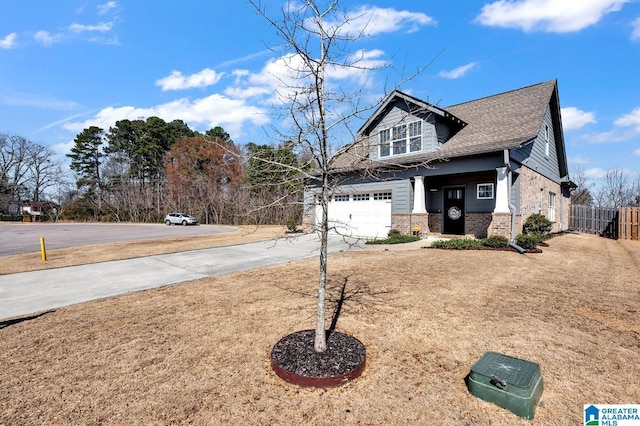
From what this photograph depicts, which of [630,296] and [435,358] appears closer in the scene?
[435,358]

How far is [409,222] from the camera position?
529 inches

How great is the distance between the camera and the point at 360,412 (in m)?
2.40

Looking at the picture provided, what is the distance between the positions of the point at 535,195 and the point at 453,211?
11.6 ft

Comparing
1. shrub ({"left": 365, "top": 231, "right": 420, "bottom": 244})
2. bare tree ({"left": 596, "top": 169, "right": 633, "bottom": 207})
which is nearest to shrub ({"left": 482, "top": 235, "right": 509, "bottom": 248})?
shrub ({"left": 365, "top": 231, "right": 420, "bottom": 244})

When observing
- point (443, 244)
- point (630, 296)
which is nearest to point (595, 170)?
point (443, 244)

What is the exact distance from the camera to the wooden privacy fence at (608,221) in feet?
44.6

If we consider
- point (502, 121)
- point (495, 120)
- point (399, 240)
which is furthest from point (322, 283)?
point (495, 120)

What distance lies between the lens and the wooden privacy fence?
13.6 m

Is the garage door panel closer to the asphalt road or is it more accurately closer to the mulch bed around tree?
the asphalt road

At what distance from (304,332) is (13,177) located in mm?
65563

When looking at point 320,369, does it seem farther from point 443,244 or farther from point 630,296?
point 443,244

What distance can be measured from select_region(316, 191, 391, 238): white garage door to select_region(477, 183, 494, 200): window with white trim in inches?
156

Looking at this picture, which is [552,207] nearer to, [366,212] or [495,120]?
[495,120]

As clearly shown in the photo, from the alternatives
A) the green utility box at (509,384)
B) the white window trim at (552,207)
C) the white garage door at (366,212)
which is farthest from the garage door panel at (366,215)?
the green utility box at (509,384)
